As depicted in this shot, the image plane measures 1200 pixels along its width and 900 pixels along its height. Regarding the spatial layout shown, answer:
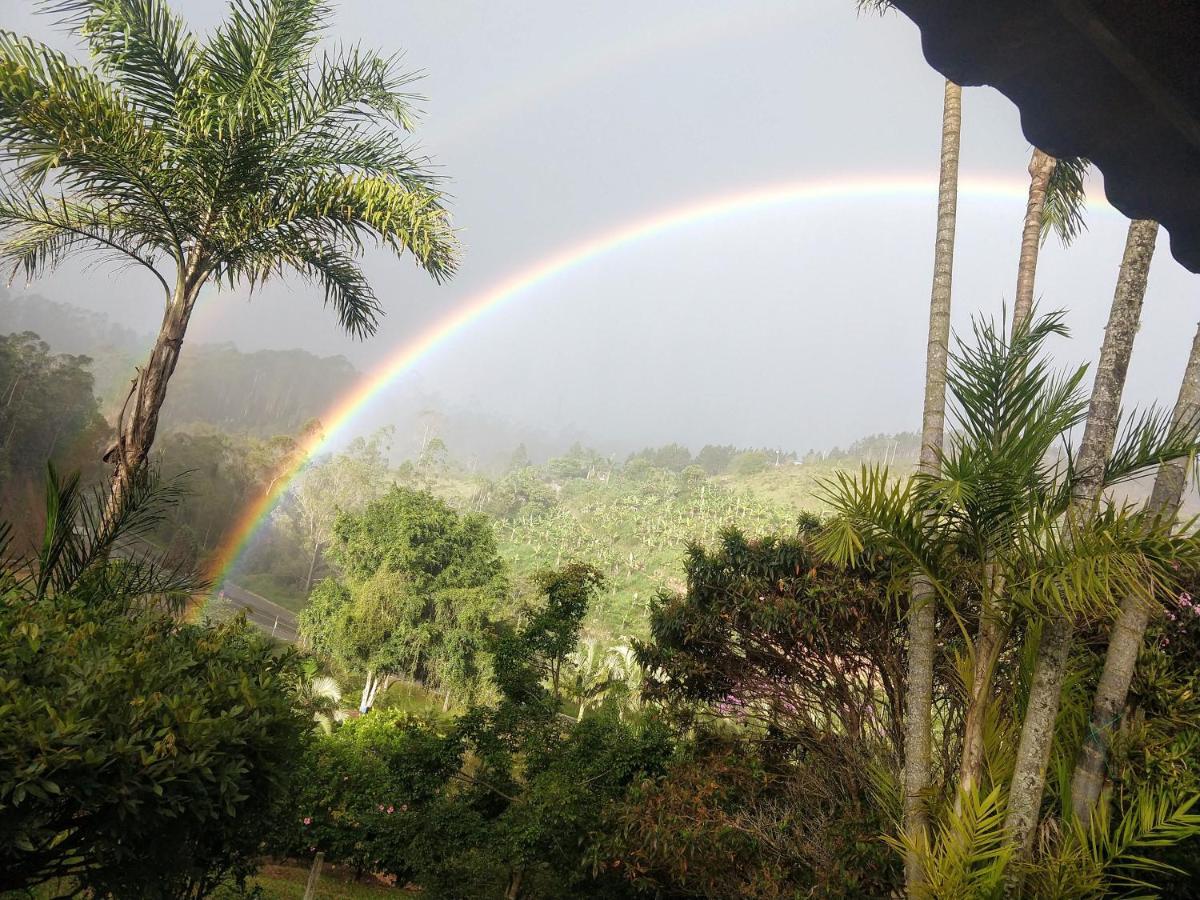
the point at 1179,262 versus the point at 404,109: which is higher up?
the point at 404,109

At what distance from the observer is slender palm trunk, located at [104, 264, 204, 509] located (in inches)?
225

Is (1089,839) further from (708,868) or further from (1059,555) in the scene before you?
(708,868)

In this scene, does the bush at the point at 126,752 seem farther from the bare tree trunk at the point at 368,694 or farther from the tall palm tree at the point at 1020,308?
the bare tree trunk at the point at 368,694

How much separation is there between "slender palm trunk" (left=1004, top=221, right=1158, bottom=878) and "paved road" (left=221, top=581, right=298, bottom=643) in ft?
112

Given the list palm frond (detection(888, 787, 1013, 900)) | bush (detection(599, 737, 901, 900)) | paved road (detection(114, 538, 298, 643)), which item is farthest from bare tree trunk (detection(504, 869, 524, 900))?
paved road (detection(114, 538, 298, 643))

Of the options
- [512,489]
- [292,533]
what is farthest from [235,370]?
[292,533]

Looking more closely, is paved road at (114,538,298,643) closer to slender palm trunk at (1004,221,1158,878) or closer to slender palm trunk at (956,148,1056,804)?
slender palm trunk at (956,148,1056,804)

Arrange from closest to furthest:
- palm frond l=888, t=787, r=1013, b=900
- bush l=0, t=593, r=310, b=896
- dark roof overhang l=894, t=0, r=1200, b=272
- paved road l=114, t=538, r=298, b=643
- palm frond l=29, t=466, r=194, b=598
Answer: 1. dark roof overhang l=894, t=0, r=1200, b=272
2. bush l=0, t=593, r=310, b=896
3. palm frond l=888, t=787, r=1013, b=900
4. palm frond l=29, t=466, r=194, b=598
5. paved road l=114, t=538, r=298, b=643

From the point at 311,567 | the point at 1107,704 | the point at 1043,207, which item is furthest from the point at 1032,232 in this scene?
the point at 311,567

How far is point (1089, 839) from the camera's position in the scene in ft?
12.9

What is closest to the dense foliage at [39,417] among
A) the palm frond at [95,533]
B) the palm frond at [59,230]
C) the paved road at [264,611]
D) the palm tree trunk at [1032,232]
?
the paved road at [264,611]

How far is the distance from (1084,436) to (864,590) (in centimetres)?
357

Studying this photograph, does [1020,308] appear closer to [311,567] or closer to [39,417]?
[39,417]

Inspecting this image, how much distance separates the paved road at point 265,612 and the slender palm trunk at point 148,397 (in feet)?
99.6
